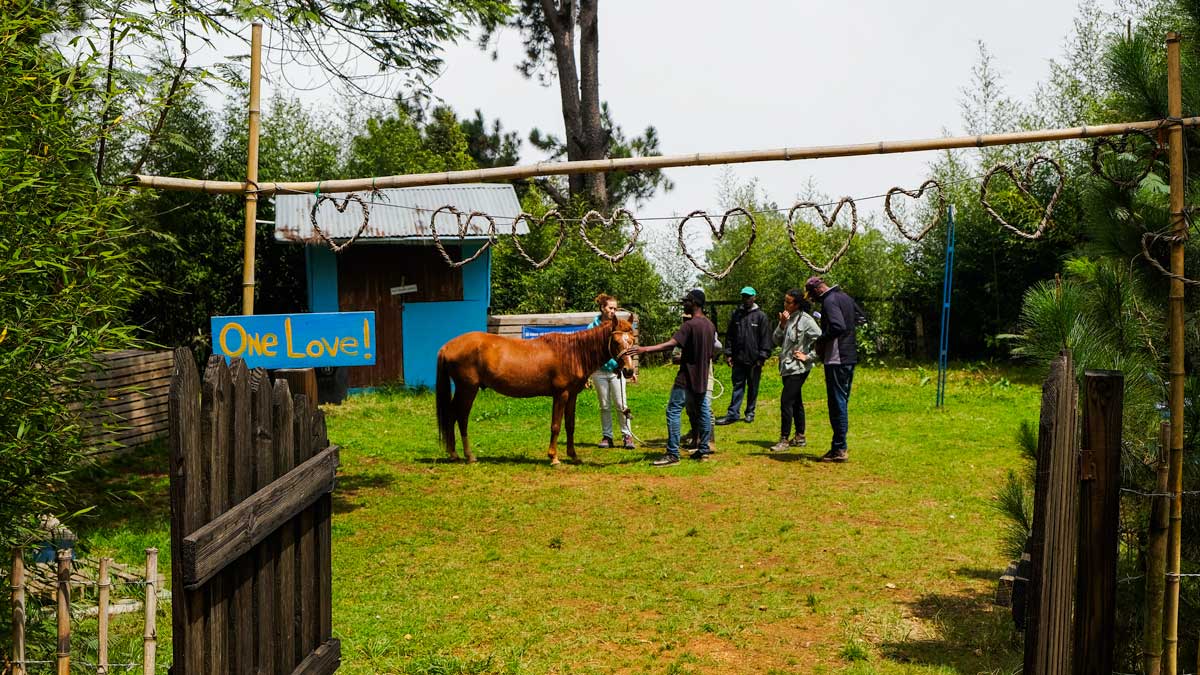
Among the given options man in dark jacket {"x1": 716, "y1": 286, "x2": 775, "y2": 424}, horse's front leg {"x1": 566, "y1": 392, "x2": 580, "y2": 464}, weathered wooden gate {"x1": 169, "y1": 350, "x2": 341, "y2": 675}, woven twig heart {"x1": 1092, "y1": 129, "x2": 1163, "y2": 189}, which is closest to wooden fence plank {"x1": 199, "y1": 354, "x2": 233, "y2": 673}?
weathered wooden gate {"x1": 169, "y1": 350, "x2": 341, "y2": 675}

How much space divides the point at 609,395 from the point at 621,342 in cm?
112

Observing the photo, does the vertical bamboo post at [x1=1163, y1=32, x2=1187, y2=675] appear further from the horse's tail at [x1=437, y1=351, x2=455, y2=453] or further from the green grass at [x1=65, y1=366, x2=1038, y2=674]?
the horse's tail at [x1=437, y1=351, x2=455, y2=453]

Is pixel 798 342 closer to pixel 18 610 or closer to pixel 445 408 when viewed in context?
pixel 445 408

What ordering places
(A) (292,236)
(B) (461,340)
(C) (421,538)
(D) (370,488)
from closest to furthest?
1. (C) (421,538)
2. (D) (370,488)
3. (B) (461,340)
4. (A) (292,236)

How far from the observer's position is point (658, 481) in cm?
1062

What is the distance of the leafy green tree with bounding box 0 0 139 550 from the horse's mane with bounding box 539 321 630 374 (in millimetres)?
6885

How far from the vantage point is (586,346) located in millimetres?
11609

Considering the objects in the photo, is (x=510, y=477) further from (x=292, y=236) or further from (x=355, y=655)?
(x=292, y=236)

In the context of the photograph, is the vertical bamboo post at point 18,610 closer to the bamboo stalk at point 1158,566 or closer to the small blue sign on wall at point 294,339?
the small blue sign on wall at point 294,339

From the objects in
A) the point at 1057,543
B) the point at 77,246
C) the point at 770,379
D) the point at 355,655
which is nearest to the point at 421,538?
the point at 355,655

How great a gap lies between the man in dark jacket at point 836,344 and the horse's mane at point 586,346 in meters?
2.05

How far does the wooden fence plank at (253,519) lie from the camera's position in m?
3.46

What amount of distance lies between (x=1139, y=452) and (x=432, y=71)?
7841 millimetres

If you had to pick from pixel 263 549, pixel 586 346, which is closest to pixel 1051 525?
pixel 263 549
